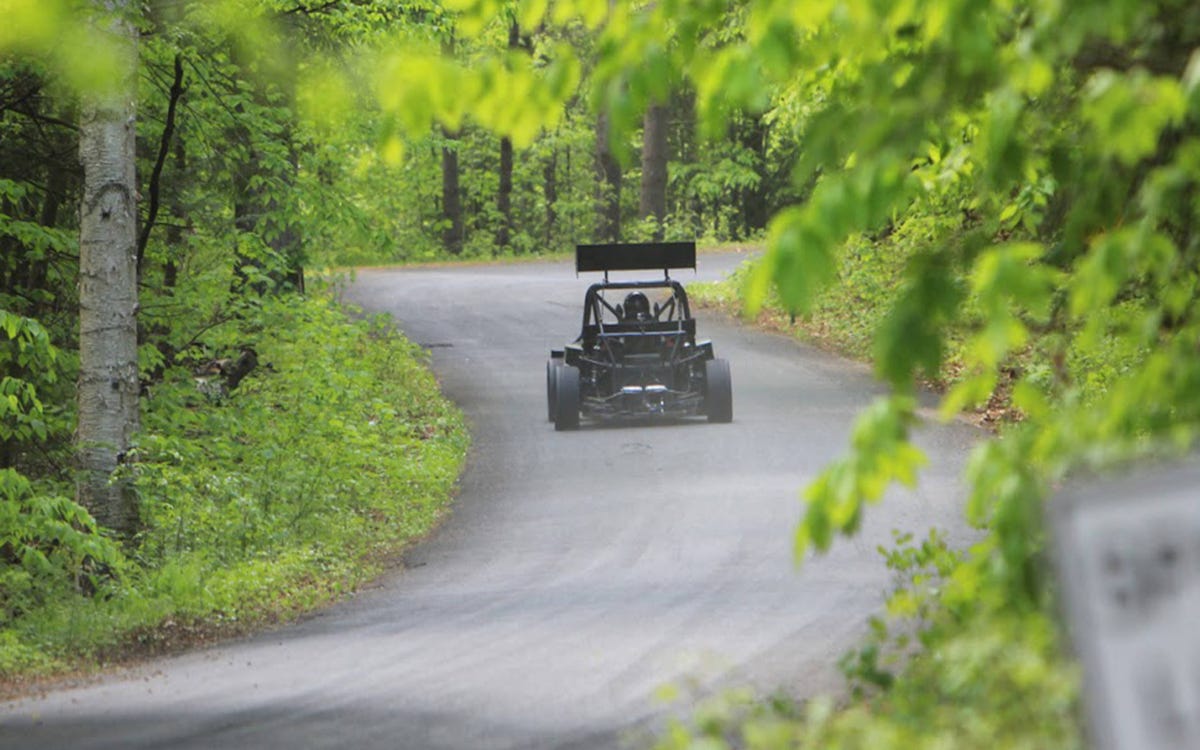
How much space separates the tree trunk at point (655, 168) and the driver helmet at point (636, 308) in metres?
21.6

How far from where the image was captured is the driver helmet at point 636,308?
1892 cm

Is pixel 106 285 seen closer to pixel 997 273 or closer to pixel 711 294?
pixel 997 273

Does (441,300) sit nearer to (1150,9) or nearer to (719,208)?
(719,208)

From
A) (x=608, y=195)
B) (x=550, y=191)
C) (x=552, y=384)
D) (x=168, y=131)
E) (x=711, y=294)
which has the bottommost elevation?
(x=552, y=384)

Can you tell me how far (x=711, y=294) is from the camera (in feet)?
106

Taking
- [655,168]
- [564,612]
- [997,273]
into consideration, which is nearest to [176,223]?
[564,612]

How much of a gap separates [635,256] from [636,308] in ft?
2.02

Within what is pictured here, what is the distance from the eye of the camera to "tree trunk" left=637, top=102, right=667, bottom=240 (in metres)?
40.6

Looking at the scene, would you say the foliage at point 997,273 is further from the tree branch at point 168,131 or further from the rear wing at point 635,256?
the rear wing at point 635,256

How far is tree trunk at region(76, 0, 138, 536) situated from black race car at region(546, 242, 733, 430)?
7.54 metres

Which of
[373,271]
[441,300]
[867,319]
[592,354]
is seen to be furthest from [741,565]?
[373,271]

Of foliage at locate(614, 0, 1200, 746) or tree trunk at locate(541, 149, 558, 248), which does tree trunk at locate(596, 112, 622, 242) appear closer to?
tree trunk at locate(541, 149, 558, 248)

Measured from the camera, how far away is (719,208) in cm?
5397

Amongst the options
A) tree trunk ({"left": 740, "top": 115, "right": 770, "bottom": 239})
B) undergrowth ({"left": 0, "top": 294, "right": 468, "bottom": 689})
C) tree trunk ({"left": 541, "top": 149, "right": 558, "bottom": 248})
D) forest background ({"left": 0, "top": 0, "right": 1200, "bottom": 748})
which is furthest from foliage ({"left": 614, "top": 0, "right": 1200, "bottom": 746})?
tree trunk ({"left": 541, "top": 149, "right": 558, "bottom": 248})
